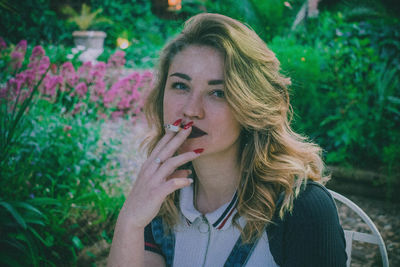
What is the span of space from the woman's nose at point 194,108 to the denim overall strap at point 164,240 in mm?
623

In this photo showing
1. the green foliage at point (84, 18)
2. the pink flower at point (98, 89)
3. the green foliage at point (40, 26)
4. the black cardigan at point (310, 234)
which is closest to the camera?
the black cardigan at point (310, 234)

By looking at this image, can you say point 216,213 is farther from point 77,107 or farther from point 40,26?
point 40,26

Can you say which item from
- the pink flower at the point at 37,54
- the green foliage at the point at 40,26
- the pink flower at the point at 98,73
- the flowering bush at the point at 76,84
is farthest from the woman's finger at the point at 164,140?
the green foliage at the point at 40,26

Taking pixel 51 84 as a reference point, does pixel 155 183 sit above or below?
below

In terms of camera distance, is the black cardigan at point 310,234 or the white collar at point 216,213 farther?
the white collar at point 216,213

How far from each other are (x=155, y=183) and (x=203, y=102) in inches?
16.0

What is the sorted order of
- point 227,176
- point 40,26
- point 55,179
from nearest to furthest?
point 227,176 → point 55,179 → point 40,26

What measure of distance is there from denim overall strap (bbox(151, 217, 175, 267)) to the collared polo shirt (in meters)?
0.02

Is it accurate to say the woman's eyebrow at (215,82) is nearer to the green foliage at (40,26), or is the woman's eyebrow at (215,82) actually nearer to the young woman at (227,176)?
the young woman at (227,176)

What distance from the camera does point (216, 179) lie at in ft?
5.32

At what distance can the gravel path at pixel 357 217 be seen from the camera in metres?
2.95

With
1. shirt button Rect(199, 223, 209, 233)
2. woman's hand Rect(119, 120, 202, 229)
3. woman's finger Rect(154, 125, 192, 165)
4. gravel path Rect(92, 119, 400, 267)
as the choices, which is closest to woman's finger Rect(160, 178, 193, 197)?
woman's hand Rect(119, 120, 202, 229)

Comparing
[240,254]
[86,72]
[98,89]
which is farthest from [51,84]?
[240,254]

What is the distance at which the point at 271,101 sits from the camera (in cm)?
155
